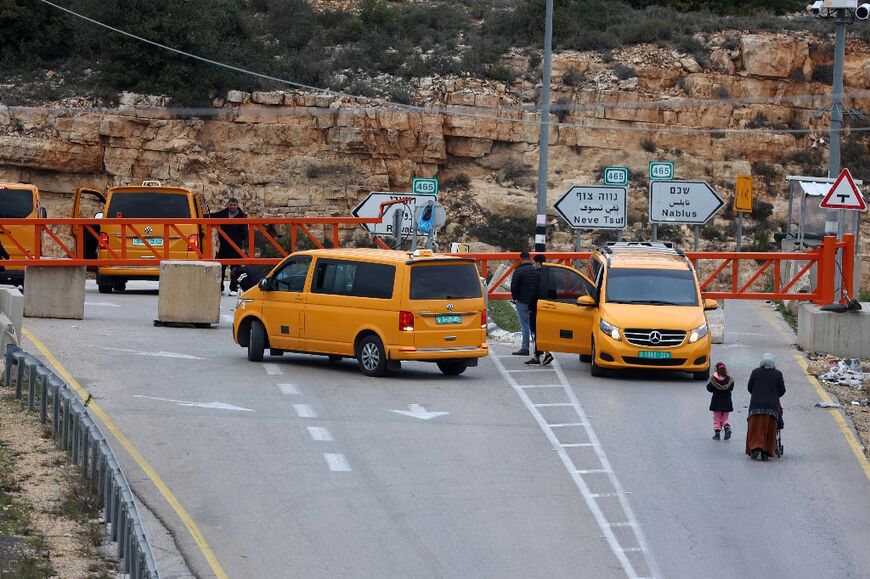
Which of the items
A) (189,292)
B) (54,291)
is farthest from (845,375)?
(54,291)

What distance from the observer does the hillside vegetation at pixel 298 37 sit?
49.7 meters

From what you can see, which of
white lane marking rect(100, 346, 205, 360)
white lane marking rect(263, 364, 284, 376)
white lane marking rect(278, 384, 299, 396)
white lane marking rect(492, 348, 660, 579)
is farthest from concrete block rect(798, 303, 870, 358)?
white lane marking rect(100, 346, 205, 360)

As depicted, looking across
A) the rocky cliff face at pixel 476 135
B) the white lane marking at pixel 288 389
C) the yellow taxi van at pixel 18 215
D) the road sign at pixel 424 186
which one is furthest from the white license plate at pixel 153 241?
the rocky cliff face at pixel 476 135

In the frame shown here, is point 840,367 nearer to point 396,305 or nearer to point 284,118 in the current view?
point 396,305

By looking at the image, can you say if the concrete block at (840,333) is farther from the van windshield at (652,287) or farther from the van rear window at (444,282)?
the van rear window at (444,282)

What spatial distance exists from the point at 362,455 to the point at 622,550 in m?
4.05

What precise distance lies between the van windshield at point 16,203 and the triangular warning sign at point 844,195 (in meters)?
16.3

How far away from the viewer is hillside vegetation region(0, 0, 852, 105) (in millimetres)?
49719

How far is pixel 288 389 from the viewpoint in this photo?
20156 millimetres

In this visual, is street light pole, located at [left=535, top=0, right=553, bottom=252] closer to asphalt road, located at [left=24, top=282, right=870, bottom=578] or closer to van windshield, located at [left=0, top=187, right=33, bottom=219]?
asphalt road, located at [left=24, top=282, right=870, bottom=578]

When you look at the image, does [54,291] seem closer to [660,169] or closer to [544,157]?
[544,157]

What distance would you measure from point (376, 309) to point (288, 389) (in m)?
1.84

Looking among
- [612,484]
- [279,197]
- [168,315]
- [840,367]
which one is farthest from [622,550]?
A: [279,197]

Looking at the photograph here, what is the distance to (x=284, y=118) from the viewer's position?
48.7 meters
